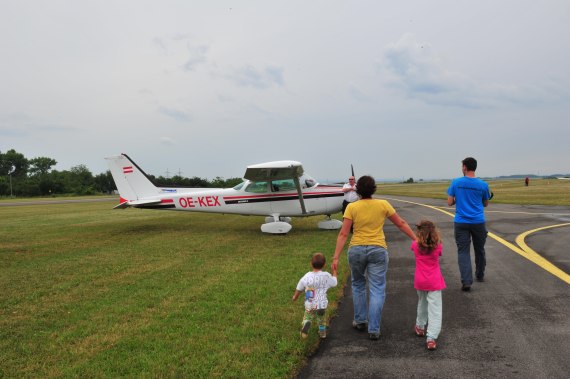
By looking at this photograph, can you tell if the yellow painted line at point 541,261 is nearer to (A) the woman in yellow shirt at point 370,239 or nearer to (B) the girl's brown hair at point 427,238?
(B) the girl's brown hair at point 427,238

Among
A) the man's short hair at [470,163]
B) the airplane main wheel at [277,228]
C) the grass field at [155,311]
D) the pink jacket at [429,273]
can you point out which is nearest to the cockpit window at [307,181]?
the airplane main wheel at [277,228]

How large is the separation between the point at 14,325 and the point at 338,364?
442cm

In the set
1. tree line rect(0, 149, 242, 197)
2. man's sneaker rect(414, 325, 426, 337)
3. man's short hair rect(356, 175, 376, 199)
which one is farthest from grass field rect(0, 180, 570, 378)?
tree line rect(0, 149, 242, 197)

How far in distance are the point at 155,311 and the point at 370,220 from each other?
11.0ft

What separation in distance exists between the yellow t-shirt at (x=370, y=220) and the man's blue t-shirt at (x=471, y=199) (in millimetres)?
2394

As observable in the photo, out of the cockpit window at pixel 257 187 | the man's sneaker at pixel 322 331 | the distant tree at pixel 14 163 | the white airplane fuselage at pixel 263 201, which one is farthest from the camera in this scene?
the distant tree at pixel 14 163

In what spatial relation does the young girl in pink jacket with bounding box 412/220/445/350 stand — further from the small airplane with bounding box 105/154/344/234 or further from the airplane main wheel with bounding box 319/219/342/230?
the airplane main wheel with bounding box 319/219/342/230

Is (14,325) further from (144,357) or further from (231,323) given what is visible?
(231,323)

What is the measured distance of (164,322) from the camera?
482 centimetres

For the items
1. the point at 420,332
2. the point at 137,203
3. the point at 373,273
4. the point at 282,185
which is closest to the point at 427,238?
the point at 373,273

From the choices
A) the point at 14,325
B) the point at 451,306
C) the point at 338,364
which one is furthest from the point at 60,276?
the point at 451,306

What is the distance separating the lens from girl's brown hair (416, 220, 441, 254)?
13.1ft

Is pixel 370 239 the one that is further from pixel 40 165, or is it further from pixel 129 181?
pixel 40 165

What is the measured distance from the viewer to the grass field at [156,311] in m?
3.73
